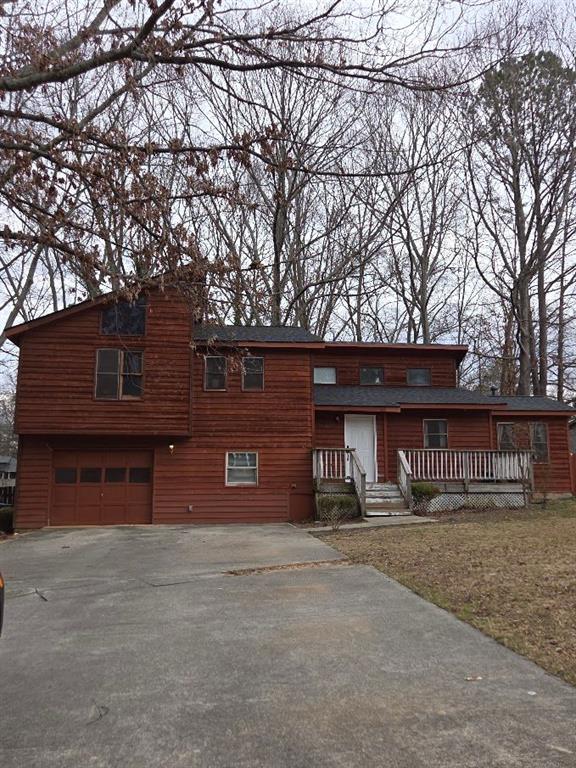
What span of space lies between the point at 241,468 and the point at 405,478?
4.61 m

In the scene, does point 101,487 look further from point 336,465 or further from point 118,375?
point 336,465

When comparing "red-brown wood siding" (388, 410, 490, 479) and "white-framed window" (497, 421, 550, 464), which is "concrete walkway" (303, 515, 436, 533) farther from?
"white-framed window" (497, 421, 550, 464)

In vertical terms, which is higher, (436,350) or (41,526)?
(436,350)

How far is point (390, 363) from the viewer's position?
67.9 ft

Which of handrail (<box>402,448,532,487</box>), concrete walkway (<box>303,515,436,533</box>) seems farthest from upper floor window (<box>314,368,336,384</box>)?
concrete walkway (<box>303,515,436,533</box>)

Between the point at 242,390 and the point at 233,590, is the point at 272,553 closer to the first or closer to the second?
the point at 233,590

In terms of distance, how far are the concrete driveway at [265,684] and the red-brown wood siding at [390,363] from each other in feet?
43.8

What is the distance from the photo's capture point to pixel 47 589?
7.59 meters

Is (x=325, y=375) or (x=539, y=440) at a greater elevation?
(x=325, y=375)

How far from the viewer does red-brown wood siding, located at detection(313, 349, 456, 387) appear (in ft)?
67.3

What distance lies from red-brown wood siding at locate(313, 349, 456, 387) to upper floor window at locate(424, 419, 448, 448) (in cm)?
216

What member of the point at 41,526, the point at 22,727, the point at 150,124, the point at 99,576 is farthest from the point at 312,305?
the point at 22,727

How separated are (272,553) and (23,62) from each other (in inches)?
308

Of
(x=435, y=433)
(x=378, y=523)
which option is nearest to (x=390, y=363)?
(x=435, y=433)
